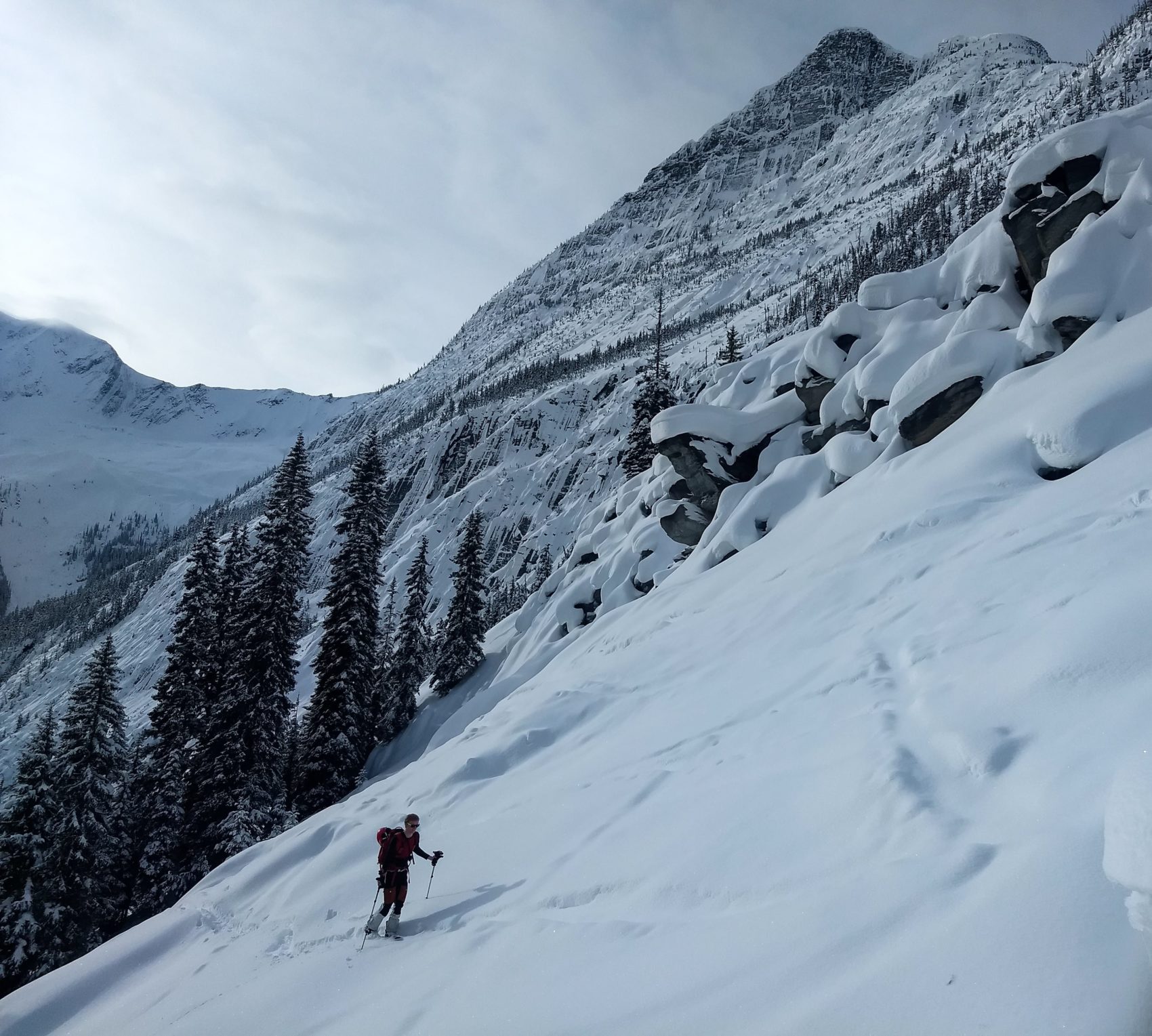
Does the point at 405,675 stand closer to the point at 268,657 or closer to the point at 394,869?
the point at 268,657

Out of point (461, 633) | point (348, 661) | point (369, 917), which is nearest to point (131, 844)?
point (348, 661)

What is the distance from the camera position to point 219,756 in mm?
25812

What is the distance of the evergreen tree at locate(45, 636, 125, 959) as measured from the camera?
906 inches

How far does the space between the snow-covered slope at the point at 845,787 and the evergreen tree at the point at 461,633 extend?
16.3m

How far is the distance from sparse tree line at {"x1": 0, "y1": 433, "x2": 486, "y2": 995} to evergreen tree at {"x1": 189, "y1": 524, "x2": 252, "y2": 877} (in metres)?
0.07

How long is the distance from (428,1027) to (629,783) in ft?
13.3

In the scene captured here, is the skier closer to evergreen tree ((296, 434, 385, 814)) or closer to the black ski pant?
the black ski pant

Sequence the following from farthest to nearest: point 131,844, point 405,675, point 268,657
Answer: point 405,675
point 131,844
point 268,657

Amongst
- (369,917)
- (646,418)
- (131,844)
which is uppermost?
(646,418)

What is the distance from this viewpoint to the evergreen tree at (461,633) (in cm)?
3662

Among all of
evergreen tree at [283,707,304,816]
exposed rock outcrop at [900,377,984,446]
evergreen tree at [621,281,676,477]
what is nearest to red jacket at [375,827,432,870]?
exposed rock outcrop at [900,377,984,446]

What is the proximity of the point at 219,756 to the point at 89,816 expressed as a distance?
4.44 meters

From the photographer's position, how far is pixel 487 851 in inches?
364

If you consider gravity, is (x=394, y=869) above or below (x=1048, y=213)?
below
